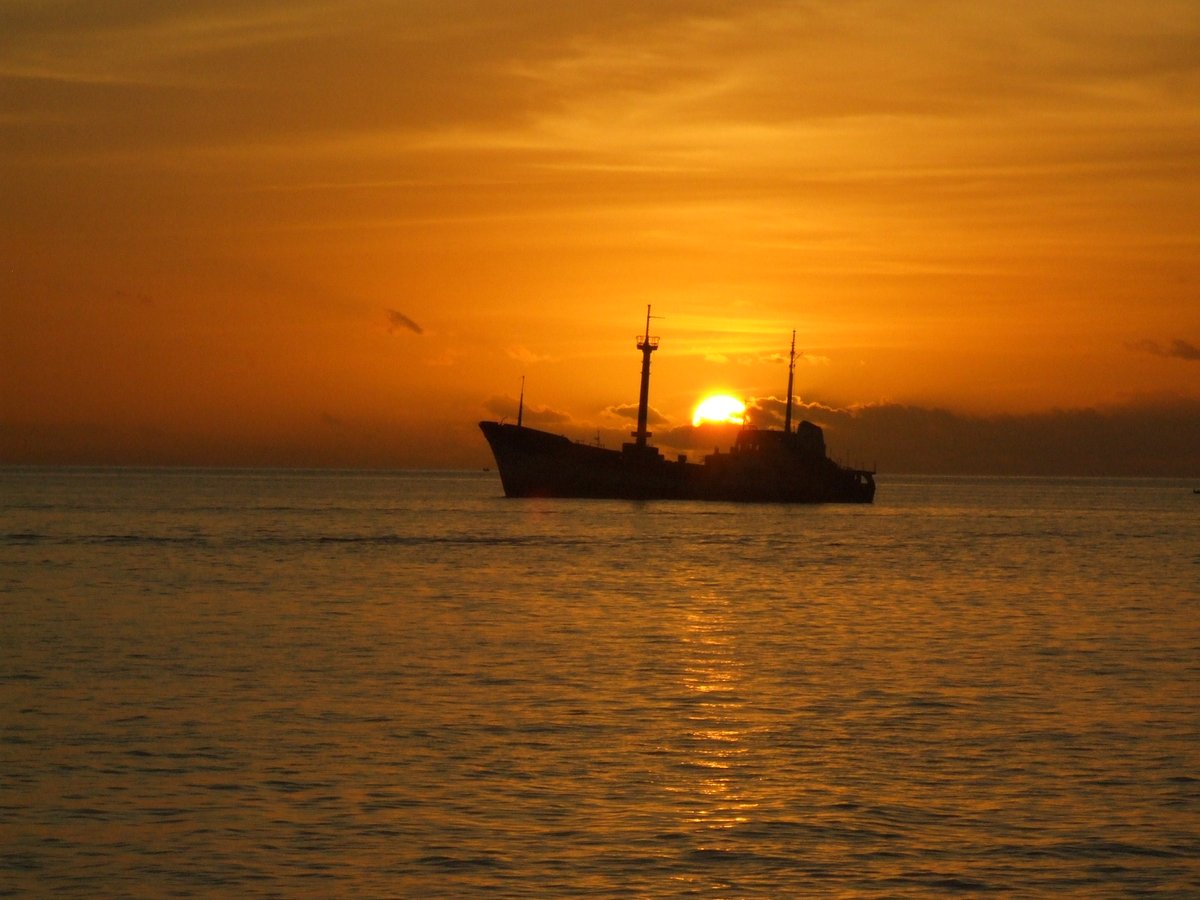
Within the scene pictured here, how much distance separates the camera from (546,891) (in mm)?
14688

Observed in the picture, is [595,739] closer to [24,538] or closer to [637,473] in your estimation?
[24,538]

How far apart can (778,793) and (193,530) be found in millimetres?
84350

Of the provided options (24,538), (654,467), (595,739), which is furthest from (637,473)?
(595,739)

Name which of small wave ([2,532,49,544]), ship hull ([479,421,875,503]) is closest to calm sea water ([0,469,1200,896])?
small wave ([2,532,49,544])

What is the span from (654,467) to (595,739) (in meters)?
125

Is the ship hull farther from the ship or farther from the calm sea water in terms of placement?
the calm sea water

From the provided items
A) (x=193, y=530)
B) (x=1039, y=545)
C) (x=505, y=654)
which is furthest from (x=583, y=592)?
(x=193, y=530)

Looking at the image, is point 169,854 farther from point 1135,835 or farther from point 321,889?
point 1135,835

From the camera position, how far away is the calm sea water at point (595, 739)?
51.4ft

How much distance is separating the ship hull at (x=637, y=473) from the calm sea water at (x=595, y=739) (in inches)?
3472

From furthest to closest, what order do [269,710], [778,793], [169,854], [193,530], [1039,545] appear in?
[193,530] < [1039,545] < [269,710] < [778,793] < [169,854]

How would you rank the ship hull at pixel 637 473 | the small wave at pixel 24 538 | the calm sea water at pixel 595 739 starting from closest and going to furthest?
the calm sea water at pixel 595 739
the small wave at pixel 24 538
the ship hull at pixel 637 473

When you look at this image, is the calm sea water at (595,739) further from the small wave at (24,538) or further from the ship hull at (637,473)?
the ship hull at (637,473)

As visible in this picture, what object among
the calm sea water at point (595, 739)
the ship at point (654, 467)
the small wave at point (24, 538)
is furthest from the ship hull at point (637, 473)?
the calm sea water at point (595, 739)
